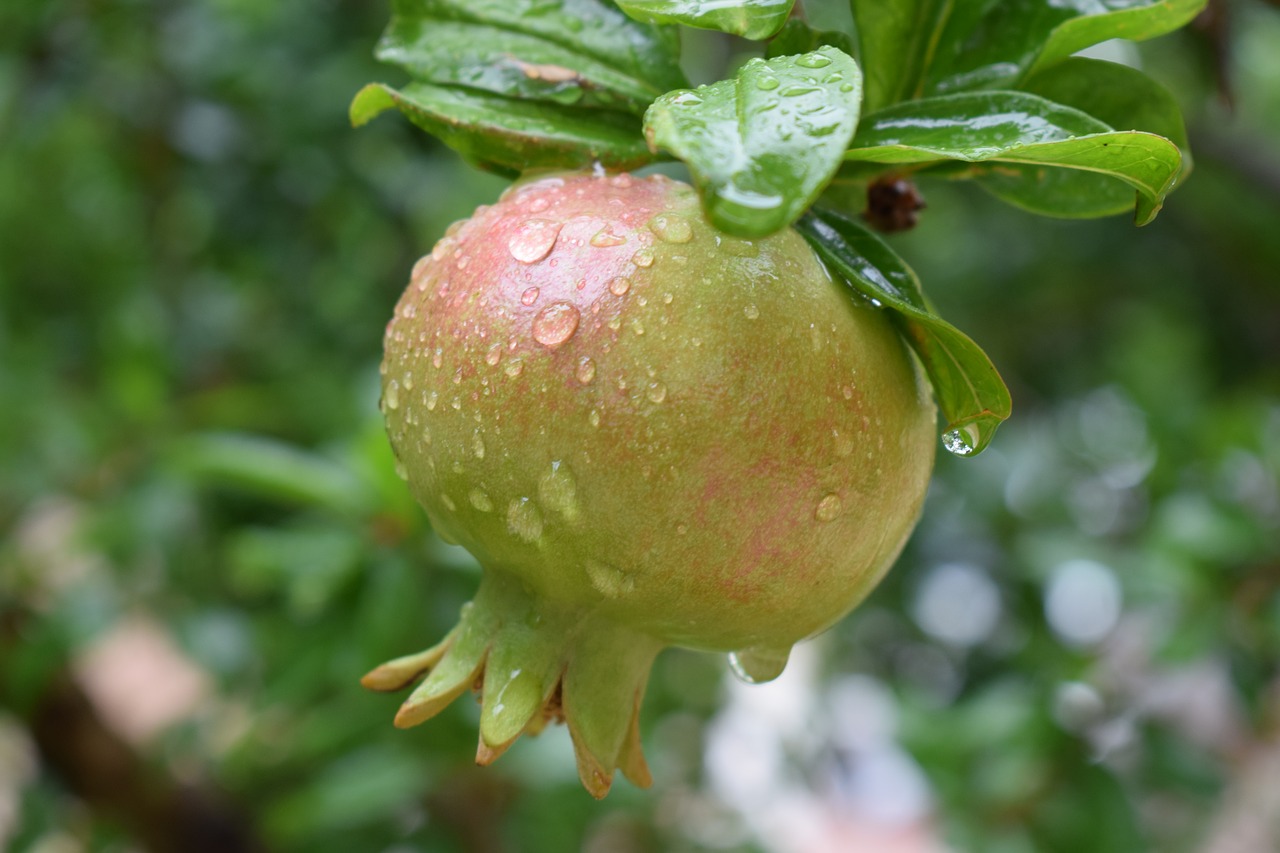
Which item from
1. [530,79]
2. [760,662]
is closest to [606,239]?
[530,79]

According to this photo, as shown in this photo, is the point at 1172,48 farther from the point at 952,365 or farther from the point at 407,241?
the point at 952,365

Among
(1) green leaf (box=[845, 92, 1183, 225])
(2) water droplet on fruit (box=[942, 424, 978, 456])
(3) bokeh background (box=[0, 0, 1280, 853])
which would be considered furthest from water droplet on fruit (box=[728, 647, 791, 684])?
(3) bokeh background (box=[0, 0, 1280, 853])

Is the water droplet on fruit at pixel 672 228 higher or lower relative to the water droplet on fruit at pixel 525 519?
higher

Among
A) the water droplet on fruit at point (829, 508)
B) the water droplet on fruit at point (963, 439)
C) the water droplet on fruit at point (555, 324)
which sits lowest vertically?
the water droplet on fruit at point (829, 508)

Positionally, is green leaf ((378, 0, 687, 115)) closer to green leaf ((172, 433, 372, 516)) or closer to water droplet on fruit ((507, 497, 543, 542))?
water droplet on fruit ((507, 497, 543, 542))

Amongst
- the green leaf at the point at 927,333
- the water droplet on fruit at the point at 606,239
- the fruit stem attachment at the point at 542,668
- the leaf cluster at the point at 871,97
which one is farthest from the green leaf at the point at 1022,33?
the fruit stem attachment at the point at 542,668

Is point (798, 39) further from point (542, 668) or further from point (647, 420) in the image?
point (542, 668)

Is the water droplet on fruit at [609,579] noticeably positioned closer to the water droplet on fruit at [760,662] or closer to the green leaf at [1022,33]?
the water droplet on fruit at [760,662]

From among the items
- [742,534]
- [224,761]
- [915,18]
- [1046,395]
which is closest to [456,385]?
[742,534]
